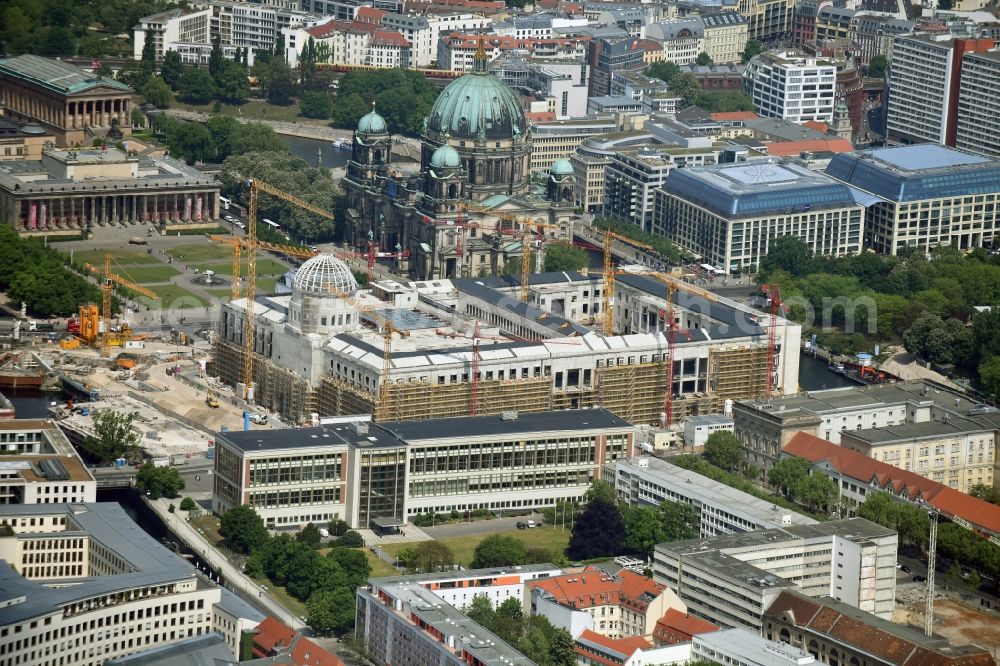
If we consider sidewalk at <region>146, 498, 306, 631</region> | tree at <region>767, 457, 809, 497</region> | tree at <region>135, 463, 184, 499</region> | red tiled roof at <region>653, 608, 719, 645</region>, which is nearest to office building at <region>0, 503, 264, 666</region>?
sidewalk at <region>146, 498, 306, 631</region>

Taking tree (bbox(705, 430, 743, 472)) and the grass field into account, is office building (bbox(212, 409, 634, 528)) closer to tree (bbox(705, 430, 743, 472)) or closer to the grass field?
the grass field

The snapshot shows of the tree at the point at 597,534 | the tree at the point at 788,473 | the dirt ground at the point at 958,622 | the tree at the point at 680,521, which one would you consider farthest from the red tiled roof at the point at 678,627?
the tree at the point at 788,473

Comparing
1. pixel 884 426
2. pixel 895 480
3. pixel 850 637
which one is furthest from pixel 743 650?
pixel 884 426

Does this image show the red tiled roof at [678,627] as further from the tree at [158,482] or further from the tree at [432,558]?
the tree at [158,482]

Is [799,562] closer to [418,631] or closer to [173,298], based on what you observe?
[418,631]

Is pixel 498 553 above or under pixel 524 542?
above

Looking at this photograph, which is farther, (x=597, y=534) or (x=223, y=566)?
(x=597, y=534)
